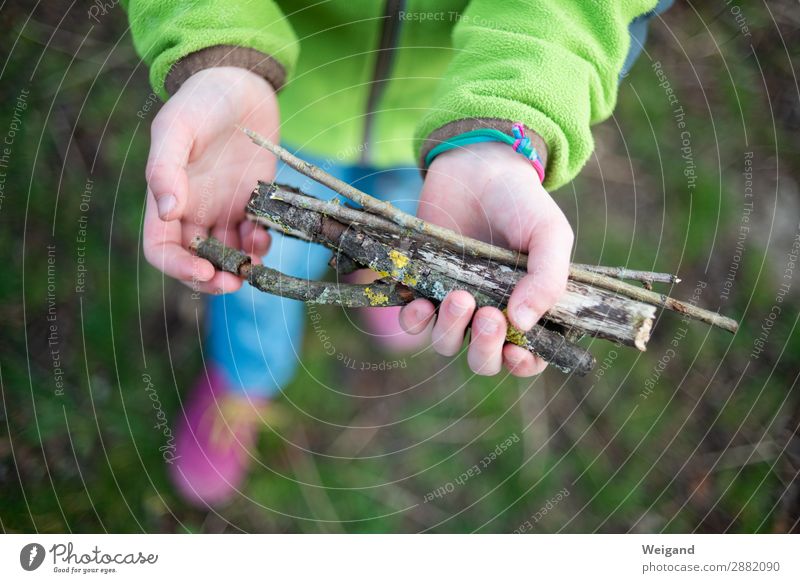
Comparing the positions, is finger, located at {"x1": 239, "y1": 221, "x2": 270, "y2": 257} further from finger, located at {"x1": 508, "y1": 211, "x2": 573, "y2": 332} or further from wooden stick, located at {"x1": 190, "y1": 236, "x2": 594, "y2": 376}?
finger, located at {"x1": 508, "y1": 211, "x2": 573, "y2": 332}

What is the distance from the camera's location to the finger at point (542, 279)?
73 centimetres

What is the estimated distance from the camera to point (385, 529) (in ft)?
4.23

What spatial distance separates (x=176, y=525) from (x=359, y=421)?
432 mm

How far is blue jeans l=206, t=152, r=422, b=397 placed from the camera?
1318 millimetres

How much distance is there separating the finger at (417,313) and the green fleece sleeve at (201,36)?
0.47 meters

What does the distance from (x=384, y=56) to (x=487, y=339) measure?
563 millimetres

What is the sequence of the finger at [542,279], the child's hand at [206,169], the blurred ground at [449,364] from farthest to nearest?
the blurred ground at [449,364], the child's hand at [206,169], the finger at [542,279]

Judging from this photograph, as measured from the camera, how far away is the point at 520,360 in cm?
82

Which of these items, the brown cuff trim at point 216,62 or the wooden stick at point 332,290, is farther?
the brown cuff trim at point 216,62

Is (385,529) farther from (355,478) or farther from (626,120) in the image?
(626,120)

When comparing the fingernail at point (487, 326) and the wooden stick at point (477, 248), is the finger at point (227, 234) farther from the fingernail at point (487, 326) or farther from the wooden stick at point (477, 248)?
the fingernail at point (487, 326)

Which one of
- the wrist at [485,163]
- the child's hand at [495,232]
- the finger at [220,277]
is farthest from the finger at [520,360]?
the finger at [220,277]
